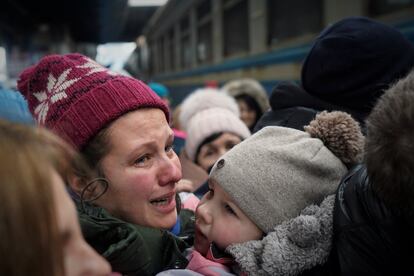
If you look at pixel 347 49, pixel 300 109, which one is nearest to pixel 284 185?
pixel 300 109

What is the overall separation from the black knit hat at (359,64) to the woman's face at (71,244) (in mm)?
883

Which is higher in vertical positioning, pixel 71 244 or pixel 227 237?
pixel 71 244

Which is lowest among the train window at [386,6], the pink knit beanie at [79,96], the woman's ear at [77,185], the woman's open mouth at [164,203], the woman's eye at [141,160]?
the woman's open mouth at [164,203]

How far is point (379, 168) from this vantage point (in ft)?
2.18

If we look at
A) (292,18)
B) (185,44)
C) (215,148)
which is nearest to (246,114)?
(215,148)

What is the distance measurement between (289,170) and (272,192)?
0.06 m

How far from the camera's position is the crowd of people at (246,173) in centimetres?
65

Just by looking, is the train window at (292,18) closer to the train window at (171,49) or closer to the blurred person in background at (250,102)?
the blurred person in background at (250,102)

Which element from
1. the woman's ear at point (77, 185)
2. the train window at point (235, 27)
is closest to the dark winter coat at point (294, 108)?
the woman's ear at point (77, 185)

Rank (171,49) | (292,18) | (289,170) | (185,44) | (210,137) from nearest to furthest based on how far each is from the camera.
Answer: (289,170), (210,137), (292,18), (185,44), (171,49)

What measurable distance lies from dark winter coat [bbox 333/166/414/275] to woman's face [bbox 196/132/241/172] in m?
1.43

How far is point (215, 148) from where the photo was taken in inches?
87.7

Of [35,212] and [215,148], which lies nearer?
[35,212]

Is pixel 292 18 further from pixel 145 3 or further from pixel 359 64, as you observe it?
pixel 145 3
